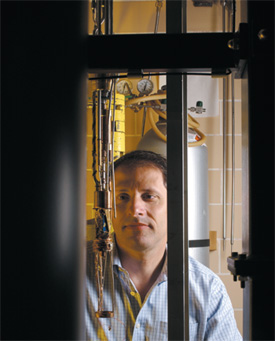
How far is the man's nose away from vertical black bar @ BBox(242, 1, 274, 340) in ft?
1.44

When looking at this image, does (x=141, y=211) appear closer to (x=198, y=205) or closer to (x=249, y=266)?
(x=198, y=205)

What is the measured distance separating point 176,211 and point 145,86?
0.40 meters

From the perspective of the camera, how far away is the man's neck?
2.64ft

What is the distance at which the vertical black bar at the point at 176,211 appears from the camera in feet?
1.48

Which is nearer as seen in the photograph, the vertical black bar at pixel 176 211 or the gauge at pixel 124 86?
the vertical black bar at pixel 176 211

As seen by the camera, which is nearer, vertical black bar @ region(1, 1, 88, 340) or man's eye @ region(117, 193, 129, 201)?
vertical black bar @ region(1, 1, 88, 340)

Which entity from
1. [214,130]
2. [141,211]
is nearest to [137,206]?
[141,211]

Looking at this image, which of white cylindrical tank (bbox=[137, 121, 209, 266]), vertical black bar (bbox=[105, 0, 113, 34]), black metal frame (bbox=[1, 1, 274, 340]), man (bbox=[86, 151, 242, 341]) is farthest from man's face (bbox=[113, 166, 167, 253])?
black metal frame (bbox=[1, 1, 274, 340])

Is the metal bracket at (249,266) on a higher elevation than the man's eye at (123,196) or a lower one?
lower

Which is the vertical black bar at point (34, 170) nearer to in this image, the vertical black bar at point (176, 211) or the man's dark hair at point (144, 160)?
the vertical black bar at point (176, 211)

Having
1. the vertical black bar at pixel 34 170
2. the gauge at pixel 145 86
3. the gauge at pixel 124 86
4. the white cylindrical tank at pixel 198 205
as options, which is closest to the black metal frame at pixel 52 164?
the vertical black bar at pixel 34 170

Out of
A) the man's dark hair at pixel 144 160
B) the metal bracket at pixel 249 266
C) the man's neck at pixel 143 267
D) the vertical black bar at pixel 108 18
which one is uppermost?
the vertical black bar at pixel 108 18

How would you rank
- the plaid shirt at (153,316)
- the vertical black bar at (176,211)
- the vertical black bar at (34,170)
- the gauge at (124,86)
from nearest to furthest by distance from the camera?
the vertical black bar at (34,170) < the vertical black bar at (176,211) < the gauge at (124,86) < the plaid shirt at (153,316)

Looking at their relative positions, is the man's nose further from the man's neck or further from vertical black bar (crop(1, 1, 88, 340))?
vertical black bar (crop(1, 1, 88, 340))
